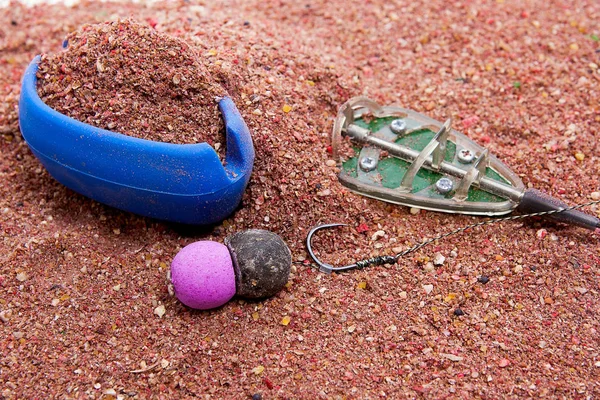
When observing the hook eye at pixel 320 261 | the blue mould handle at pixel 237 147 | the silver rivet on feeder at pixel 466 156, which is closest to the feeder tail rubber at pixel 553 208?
the silver rivet on feeder at pixel 466 156

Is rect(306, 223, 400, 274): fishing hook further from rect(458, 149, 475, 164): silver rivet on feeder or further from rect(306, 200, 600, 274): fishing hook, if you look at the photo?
rect(458, 149, 475, 164): silver rivet on feeder

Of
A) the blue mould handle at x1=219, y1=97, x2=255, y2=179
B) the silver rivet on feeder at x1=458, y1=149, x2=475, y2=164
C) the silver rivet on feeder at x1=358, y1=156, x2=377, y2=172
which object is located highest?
the blue mould handle at x1=219, y1=97, x2=255, y2=179

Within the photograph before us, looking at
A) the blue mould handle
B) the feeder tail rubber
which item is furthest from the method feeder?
the blue mould handle

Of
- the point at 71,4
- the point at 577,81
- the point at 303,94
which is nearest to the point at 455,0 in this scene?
the point at 577,81

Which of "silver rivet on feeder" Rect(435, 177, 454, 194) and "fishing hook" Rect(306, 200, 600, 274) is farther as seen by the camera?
"silver rivet on feeder" Rect(435, 177, 454, 194)

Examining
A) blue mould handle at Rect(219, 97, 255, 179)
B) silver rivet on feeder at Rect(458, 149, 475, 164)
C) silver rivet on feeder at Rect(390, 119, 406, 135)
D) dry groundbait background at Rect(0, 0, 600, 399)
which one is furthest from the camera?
silver rivet on feeder at Rect(390, 119, 406, 135)

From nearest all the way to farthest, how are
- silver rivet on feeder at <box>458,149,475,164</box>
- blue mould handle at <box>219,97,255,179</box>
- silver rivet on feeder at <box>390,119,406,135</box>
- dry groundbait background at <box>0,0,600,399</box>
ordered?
dry groundbait background at <box>0,0,600,399</box>, blue mould handle at <box>219,97,255,179</box>, silver rivet on feeder at <box>458,149,475,164</box>, silver rivet on feeder at <box>390,119,406,135</box>

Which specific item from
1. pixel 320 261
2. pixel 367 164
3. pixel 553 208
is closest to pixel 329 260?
pixel 320 261
